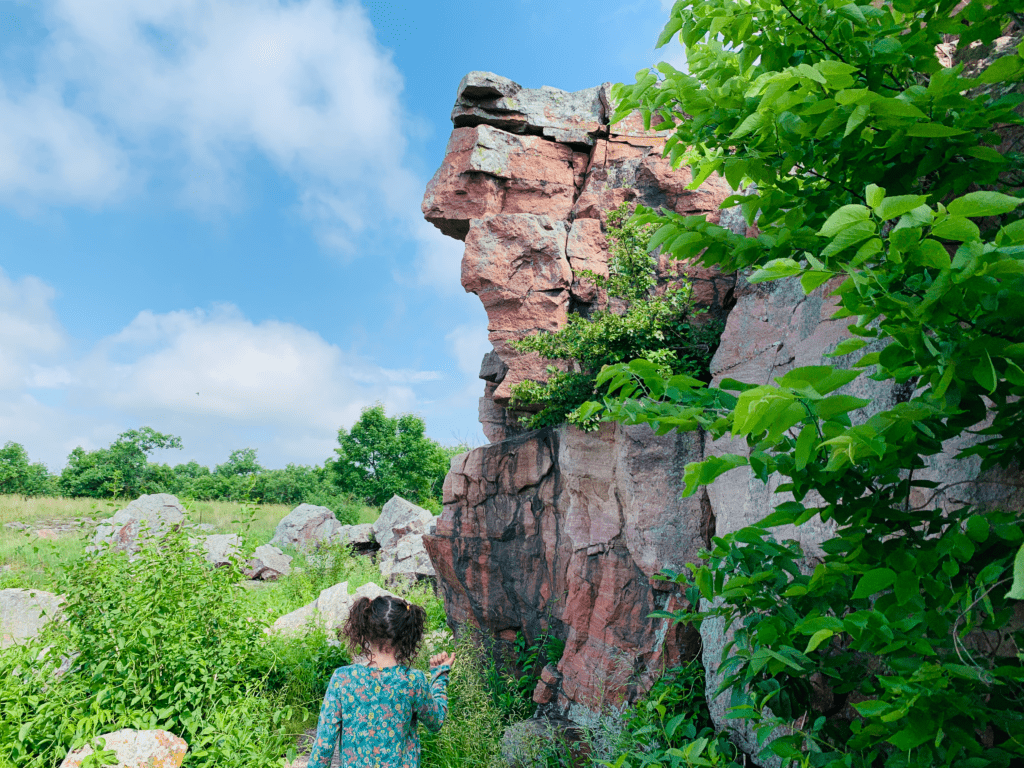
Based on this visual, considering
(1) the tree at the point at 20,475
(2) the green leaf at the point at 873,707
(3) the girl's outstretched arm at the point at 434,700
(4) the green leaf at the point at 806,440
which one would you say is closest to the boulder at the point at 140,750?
(3) the girl's outstretched arm at the point at 434,700

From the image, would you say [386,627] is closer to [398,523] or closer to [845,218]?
[845,218]

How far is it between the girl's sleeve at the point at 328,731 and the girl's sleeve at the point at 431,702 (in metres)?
0.44

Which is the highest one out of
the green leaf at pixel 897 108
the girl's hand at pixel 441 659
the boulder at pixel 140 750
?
the green leaf at pixel 897 108

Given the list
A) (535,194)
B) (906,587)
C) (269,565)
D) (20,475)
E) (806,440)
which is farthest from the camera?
(20,475)

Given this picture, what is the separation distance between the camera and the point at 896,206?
4.05ft

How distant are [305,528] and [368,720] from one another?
48.7ft

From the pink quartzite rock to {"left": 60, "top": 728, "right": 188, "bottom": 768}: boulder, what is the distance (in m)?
3.16

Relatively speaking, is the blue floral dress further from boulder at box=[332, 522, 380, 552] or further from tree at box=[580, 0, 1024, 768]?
boulder at box=[332, 522, 380, 552]

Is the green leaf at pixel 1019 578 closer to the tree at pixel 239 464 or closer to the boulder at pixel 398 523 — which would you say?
the boulder at pixel 398 523

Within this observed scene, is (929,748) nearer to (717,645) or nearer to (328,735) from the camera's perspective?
(717,645)

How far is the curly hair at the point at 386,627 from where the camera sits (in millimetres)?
3445

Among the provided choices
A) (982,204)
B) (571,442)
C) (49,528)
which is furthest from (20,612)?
(49,528)

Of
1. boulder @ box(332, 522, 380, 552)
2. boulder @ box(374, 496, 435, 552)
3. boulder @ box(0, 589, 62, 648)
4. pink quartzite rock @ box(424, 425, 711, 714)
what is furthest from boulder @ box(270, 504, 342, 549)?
A: pink quartzite rock @ box(424, 425, 711, 714)

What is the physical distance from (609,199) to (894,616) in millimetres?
5561
